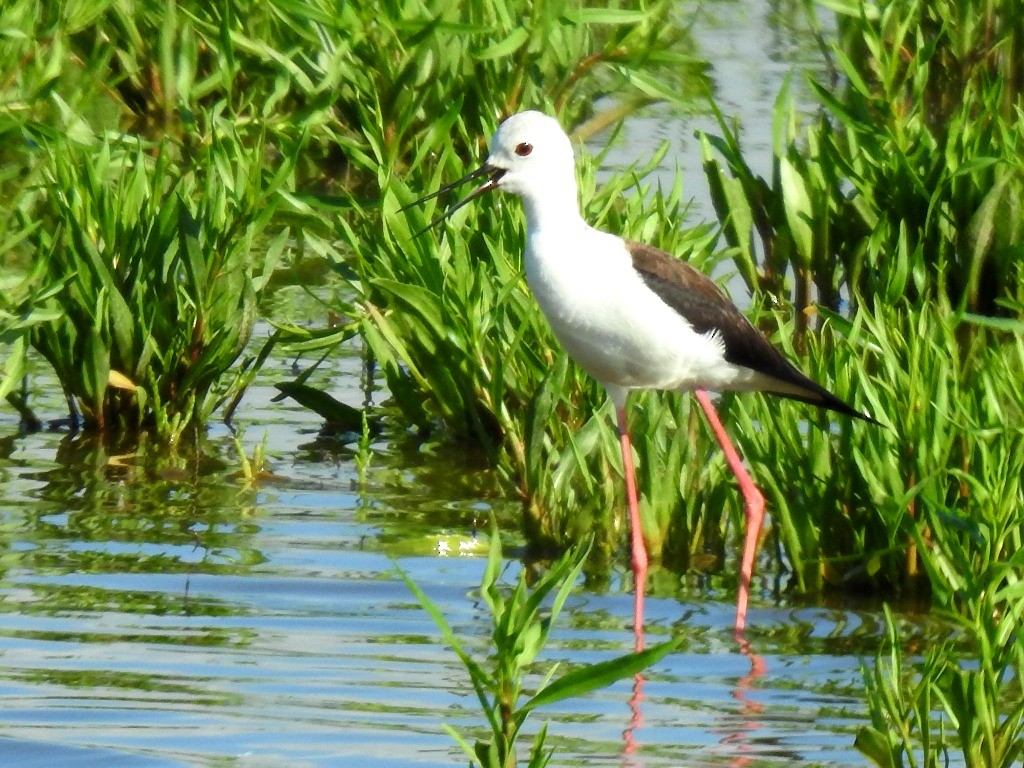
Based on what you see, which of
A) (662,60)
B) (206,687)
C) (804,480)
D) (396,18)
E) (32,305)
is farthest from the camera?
(662,60)

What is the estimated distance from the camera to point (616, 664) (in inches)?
104

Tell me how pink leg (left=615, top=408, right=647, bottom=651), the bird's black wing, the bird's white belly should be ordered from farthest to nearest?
the bird's black wing < the bird's white belly < pink leg (left=615, top=408, right=647, bottom=651)

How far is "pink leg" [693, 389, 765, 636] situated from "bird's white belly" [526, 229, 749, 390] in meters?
0.23

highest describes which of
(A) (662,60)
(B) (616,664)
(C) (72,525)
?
(A) (662,60)

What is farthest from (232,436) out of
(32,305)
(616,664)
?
(616,664)

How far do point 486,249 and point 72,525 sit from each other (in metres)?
1.48

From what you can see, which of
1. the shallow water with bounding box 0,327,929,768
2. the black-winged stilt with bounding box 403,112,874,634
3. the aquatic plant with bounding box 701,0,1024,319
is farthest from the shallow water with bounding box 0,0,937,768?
the aquatic plant with bounding box 701,0,1024,319

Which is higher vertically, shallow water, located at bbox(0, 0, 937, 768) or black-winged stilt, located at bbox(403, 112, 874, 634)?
black-winged stilt, located at bbox(403, 112, 874, 634)

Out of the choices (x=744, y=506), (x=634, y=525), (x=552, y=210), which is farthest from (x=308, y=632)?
(x=744, y=506)

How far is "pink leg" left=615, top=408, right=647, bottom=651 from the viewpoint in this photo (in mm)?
4453

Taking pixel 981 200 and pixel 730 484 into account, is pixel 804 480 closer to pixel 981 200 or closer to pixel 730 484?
pixel 730 484

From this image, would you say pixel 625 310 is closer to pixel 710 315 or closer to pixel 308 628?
pixel 710 315

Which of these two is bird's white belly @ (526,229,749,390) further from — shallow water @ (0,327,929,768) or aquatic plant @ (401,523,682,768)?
aquatic plant @ (401,523,682,768)

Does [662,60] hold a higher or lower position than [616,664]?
higher
